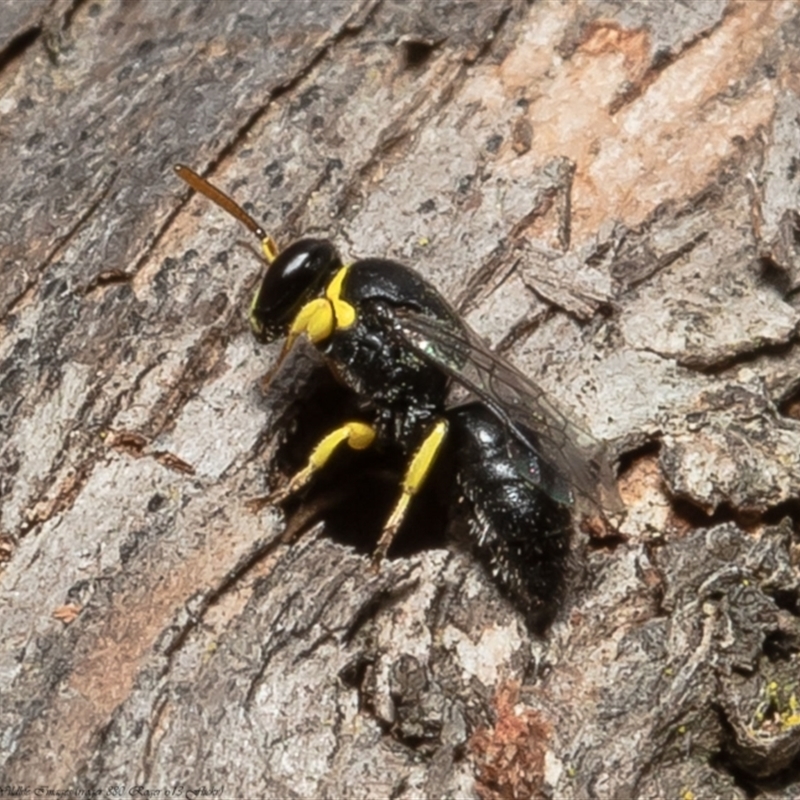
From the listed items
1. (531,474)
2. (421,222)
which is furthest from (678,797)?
(421,222)

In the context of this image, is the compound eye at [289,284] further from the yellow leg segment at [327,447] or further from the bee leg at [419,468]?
the bee leg at [419,468]

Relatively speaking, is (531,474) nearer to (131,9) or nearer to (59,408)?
(59,408)

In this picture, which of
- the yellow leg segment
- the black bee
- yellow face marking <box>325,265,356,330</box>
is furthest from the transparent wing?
the yellow leg segment

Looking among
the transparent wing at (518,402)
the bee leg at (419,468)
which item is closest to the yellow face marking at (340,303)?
the transparent wing at (518,402)

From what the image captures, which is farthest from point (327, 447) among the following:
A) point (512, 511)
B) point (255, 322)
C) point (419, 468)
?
point (512, 511)

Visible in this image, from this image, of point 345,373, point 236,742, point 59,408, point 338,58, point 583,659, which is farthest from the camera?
point 338,58

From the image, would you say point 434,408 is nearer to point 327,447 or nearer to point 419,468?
point 419,468
